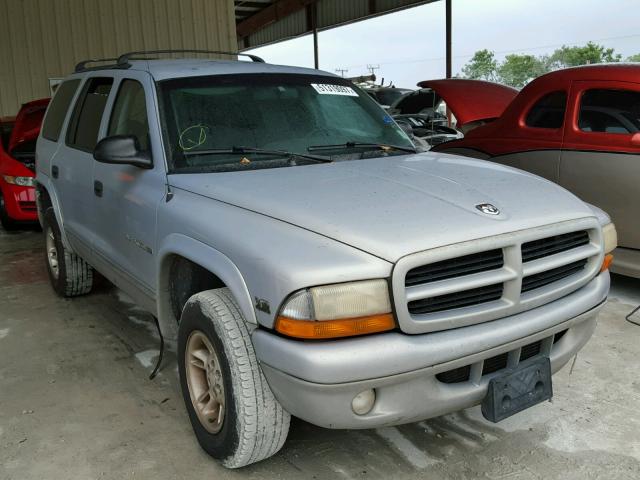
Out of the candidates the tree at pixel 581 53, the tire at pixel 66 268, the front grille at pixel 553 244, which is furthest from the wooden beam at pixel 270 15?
the front grille at pixel 553 244

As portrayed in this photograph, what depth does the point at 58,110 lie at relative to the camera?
4.64 m

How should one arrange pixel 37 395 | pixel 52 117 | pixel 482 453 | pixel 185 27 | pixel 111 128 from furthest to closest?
pixel 185 27 < pixel 52 117 < pixel 111 128 < pixel 37 395 < pixel 482 453

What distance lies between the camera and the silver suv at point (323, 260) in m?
2.02

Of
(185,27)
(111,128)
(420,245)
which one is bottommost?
(420,245)

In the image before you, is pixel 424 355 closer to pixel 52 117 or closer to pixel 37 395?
pixel 37 395

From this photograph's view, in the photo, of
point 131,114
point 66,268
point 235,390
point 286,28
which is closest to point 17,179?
point 66,268

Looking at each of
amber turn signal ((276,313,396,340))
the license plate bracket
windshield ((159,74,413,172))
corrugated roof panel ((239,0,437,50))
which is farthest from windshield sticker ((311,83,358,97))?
corrugated roof panel ((239,0,437,50))

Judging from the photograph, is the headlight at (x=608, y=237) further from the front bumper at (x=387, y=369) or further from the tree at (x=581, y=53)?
the tree at (x=581, y=53)

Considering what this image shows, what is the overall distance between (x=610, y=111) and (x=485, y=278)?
2.96 meters

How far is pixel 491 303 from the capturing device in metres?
2.22

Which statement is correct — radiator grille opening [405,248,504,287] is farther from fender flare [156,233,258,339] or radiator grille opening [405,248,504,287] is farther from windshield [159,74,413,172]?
windshield [159,74,413,172]

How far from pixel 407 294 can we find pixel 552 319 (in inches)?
27.0

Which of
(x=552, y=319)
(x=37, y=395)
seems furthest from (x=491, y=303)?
(x=37, y=395)

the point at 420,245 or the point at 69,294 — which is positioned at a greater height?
the point at 420,245
